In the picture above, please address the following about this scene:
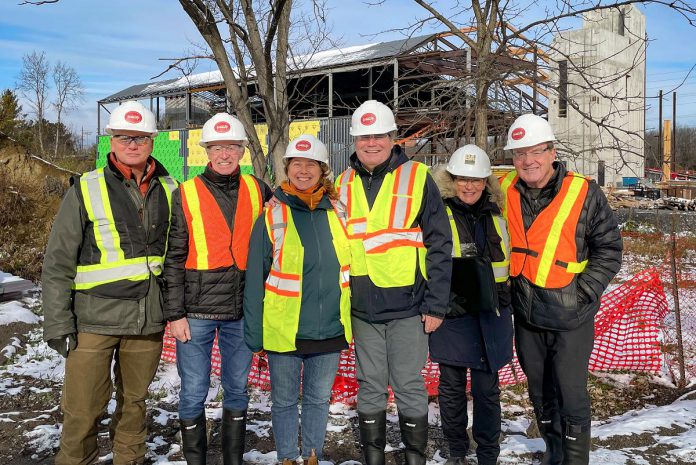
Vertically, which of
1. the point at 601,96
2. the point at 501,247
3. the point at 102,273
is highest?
the point at 601,96

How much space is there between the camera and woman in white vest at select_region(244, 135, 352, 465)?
3.09 metres

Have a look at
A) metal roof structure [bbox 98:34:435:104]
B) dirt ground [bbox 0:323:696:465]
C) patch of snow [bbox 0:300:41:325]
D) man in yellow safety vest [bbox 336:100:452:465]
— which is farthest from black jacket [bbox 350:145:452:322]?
metal roof structure [bbox 98:34:435:104]

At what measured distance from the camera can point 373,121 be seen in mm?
3219

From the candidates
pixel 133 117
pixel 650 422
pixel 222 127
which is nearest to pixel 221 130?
pixel 222 127

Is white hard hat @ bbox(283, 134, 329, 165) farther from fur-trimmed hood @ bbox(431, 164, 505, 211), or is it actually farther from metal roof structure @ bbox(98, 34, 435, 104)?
metal roof structure @ bbox(98, 34, 435, 104)

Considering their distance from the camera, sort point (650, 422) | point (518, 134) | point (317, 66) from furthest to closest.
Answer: point (317, 66), point (650, 422), point (518, 134)

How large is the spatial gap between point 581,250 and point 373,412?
154 cm

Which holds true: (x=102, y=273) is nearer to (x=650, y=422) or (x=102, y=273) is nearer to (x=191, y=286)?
(x=191, y=286)

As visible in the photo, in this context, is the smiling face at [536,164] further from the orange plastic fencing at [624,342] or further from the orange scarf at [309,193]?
the orange plastic fencing at [624,342]

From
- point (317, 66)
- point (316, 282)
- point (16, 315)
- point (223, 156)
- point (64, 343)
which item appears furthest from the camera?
point (317, 66)

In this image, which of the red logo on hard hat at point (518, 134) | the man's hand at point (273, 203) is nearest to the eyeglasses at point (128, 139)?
the man's hand at point (273, 203)

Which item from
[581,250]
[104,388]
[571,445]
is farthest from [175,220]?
[571,445]

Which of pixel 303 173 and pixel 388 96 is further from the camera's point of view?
pixel 388 96

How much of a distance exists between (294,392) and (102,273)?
1.29 metres
